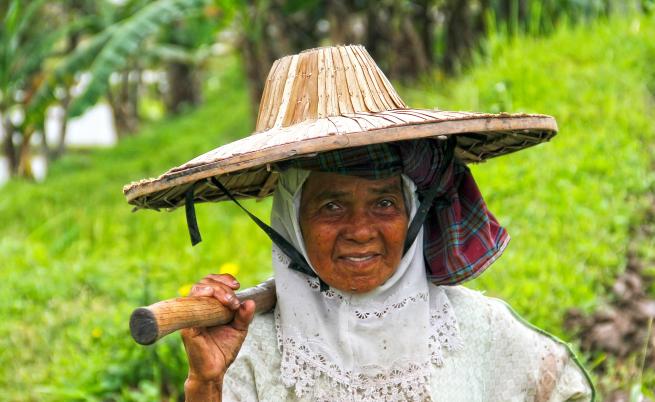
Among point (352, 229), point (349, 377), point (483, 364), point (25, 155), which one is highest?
point (352, 229)

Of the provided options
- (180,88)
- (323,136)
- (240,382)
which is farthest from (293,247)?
(180,88)

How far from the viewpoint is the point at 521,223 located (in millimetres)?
4820

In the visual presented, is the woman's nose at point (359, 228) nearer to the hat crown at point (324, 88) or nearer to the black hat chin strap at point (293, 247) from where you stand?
the black hat chin strap at point (293, 247)

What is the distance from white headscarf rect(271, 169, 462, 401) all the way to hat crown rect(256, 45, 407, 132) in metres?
0.14

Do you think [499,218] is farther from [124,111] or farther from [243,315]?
[124,111]

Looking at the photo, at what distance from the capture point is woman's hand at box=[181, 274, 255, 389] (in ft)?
6.43

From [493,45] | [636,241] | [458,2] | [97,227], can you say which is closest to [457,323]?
[636,241]

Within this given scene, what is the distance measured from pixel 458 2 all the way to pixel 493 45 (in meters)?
1.53

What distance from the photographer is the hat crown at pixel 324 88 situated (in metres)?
2.15

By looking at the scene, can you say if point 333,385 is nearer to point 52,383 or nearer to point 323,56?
point 323,56

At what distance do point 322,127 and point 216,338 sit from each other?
0.51 meters

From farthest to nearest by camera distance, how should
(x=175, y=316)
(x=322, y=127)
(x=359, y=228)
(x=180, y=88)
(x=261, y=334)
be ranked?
(x=180, y=88) → (x=261, y=334) → (x=359, y=228) → (x=322, y=127) → (x=175, y=316)

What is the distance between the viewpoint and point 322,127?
6.36ft

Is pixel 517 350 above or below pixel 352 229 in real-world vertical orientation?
below
